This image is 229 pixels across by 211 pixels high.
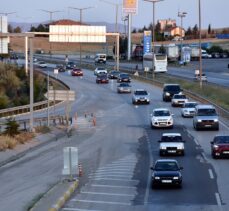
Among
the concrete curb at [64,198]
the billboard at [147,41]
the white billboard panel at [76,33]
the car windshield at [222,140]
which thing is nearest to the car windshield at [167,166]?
the concrete curb at [64,198]

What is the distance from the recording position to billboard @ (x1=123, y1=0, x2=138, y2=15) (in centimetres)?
14675

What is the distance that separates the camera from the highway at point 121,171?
89.1 feet

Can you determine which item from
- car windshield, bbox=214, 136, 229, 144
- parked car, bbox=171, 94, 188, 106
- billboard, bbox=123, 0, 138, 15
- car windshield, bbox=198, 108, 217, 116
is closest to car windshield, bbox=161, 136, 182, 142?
car windshield, bbox=214, 136, 229, 144

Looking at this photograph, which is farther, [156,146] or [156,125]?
[156,125]

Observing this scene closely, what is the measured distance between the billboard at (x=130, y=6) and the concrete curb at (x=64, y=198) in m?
117

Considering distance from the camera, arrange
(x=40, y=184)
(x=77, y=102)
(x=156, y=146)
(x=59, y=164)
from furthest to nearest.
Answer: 1. (x=77, y=102)
2. (x=156, y=146)
3. (x=59, y=164)
4. (x=40, y=184)

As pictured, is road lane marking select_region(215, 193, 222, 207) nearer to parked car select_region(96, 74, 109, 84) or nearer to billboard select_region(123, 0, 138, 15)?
parked car select_region(96, 74, 109, 84)

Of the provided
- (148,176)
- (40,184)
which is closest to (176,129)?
(148,176)

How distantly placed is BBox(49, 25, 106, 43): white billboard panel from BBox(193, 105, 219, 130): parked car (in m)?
27.2

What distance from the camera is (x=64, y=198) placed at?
2706cm

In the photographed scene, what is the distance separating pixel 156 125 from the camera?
55.6m

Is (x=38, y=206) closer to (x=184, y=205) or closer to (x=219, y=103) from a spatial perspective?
(x=184, y=205)

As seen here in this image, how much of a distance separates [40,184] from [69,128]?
23972mm

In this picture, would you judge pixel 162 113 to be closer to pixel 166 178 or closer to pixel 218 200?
pixel 166 178
